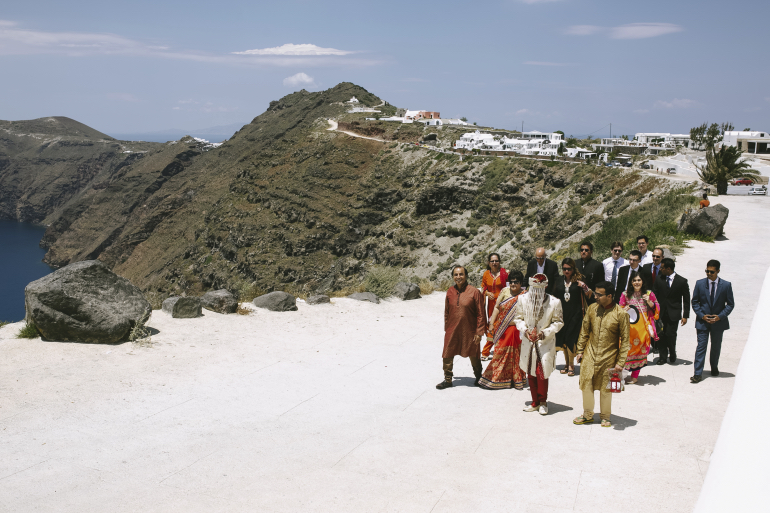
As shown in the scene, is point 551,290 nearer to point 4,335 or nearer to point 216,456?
point 216,456

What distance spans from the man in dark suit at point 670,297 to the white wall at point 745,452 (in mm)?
6480

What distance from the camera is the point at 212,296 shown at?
1147 cm

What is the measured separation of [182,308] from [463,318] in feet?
20.4

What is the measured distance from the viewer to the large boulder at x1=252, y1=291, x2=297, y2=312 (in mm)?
12227

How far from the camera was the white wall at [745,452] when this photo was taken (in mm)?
1439

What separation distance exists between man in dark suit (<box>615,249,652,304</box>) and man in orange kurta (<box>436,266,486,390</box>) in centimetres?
216

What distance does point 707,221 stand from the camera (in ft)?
56.9

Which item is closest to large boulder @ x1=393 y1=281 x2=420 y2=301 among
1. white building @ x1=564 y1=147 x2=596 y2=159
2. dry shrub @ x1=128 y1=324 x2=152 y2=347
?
dry shrub @ x1=128 y1=324 x2=152 y2=347

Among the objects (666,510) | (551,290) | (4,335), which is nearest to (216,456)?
(666,510)

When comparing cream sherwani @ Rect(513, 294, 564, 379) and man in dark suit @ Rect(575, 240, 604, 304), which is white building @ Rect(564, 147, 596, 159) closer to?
man in dark suit @ Rect(575, 240, 604, 304)

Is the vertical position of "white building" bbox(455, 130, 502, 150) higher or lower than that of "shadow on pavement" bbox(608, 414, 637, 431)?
higher

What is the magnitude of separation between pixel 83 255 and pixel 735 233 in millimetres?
118215

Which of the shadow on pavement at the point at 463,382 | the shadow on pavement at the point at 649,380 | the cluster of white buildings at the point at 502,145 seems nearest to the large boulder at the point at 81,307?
the shadow on pavement at the point at 463,382

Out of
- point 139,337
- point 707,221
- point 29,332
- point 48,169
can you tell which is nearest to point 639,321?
point 139,337
